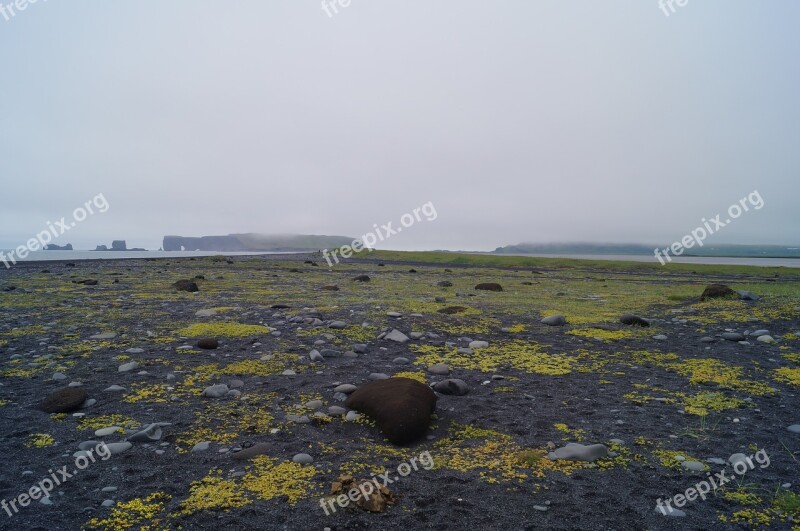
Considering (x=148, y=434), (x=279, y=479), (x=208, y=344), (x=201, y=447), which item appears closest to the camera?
(x=279, y=479)

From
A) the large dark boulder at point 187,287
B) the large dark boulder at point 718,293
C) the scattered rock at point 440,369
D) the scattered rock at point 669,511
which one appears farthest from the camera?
the large dark boulder at point 187,287

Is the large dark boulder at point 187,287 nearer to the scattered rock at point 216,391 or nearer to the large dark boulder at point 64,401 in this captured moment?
the large dark boulder at point 64,401

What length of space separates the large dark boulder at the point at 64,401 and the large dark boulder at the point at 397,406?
4.10m

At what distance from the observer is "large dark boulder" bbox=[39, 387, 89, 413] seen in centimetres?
659

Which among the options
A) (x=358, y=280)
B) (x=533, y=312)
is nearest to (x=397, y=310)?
(x=533, y=312)

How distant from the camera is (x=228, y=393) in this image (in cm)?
754

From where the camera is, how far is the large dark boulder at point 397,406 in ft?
19.6

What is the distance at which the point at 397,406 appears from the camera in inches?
247

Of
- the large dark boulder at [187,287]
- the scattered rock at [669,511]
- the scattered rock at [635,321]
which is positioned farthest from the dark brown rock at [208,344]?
the large dark boulder at [187,287]

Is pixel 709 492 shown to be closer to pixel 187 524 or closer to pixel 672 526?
pixel 672 526

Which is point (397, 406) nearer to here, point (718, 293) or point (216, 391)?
point (216, 391)

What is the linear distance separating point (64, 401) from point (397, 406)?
509 centimetres

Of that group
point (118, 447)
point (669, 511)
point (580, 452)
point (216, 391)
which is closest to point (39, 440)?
point (118, 447)

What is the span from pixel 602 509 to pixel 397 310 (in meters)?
11.9
